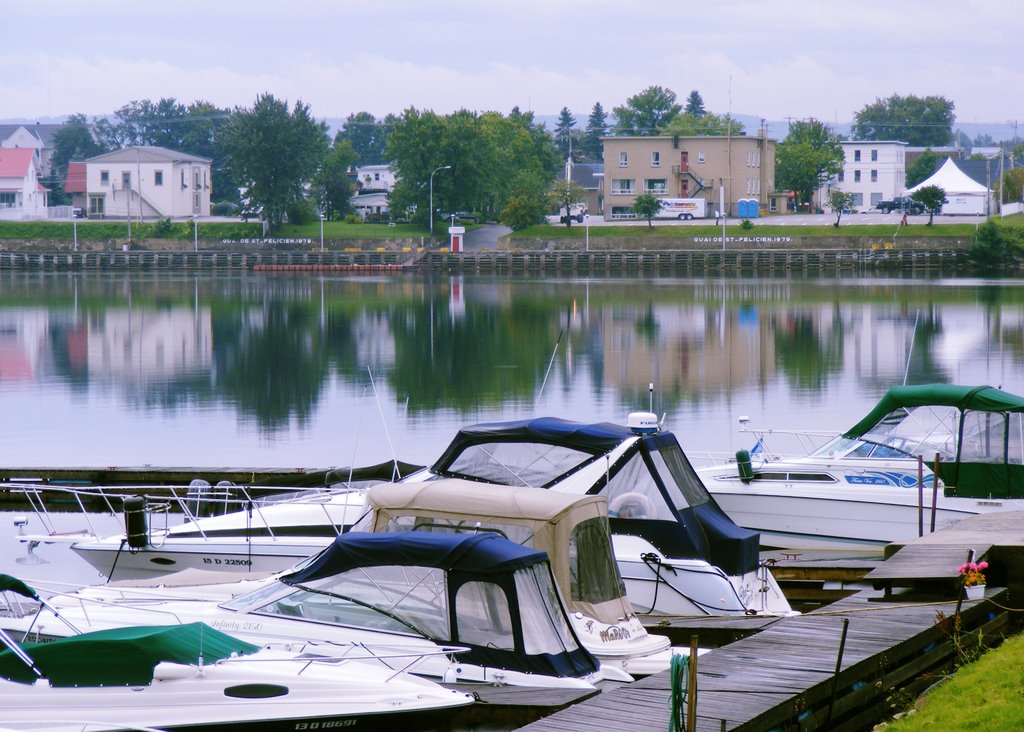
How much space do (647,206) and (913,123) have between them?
9901 cm

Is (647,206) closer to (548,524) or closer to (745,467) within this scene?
(745,467)

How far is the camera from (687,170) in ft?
372

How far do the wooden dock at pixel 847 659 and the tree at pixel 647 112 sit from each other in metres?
149

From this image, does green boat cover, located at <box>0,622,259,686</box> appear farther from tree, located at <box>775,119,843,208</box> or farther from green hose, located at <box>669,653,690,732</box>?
tree, located at <box>775,119,843,208</box>

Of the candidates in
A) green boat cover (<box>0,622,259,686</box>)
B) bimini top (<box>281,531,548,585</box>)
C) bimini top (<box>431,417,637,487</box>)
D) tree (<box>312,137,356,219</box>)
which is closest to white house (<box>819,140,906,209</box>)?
tree (<box>312,137,356,219</box>)

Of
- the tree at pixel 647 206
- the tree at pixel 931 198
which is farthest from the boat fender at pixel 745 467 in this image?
the tree at pixel 931 198

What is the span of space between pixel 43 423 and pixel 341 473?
14838 mm

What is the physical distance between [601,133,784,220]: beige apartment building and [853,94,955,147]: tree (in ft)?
270

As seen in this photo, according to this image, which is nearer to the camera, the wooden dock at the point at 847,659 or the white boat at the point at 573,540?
the wooden dock at the point at 847,659

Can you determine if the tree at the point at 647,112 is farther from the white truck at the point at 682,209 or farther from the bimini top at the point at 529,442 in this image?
the bimini top at the point at 529,442

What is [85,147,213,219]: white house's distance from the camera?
119781 mm

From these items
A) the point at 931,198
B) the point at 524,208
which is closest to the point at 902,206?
the point at 931,198

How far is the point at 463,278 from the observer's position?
92.2 meters

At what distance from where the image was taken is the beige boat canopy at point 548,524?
11406 millimetres
